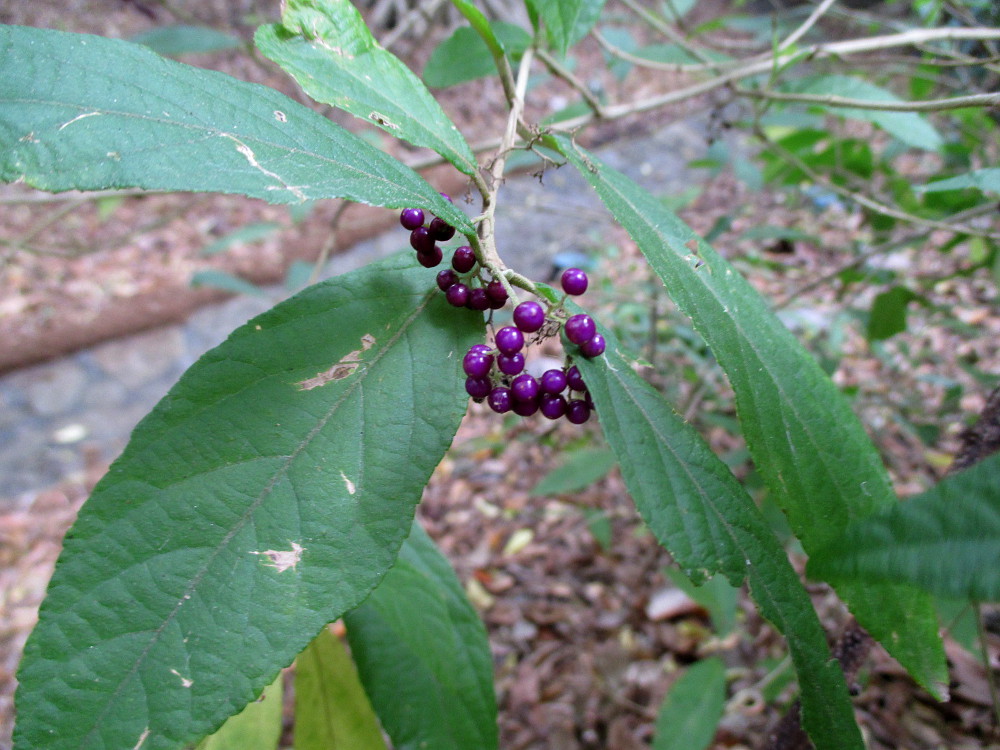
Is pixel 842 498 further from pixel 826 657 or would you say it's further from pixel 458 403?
pixel 458 403

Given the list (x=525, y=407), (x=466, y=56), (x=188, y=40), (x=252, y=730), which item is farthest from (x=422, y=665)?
(x=188, y=40)

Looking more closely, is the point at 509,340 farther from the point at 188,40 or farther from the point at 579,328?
the point at 188,40

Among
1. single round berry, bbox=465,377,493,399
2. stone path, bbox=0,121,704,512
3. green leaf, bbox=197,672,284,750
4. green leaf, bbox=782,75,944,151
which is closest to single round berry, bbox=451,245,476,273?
single round berry, bbox=465,377,493,399

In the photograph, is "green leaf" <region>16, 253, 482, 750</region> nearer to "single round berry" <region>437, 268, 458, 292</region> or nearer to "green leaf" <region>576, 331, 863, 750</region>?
"single round berry" <region>437, 268, 458, 292</region>

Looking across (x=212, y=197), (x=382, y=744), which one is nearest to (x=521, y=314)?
(x=382, y=744)

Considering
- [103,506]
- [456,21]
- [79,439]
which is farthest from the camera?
A: [456,21]
